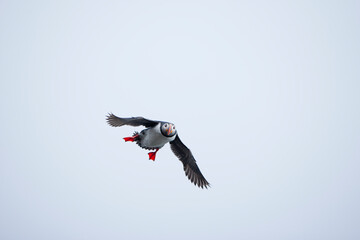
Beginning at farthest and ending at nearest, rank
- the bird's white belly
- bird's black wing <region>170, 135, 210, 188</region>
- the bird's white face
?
1. bird's black wing <region>170, 135, 210, 188</region>
2. the bird's white belly
3. the bird's white face

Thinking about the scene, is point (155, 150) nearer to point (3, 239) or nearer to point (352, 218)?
point (3, 239)

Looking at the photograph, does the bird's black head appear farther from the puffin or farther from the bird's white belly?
the bird's white belly

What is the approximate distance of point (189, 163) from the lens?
56.1 ft

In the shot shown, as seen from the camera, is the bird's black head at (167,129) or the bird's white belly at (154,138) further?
the bird's white belly at (154,138)

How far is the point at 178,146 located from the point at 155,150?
3.60 feet

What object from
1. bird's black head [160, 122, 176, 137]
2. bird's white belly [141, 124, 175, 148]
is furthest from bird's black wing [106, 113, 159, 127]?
bird's black head [160, 122, 176, 137]

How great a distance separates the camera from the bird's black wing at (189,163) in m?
16.7

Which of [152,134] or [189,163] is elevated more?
[189,163]

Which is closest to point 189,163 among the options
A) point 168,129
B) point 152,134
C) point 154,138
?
point 154,138

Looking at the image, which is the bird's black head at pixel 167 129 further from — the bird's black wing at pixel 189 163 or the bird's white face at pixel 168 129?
the bird's black wing at pixel 189 163

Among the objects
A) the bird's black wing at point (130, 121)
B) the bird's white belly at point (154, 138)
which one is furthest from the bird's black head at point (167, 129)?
the bird's black wing at point (130, 121)

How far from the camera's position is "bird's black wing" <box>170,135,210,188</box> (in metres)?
16.7

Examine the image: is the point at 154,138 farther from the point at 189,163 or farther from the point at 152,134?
the point at 189,163

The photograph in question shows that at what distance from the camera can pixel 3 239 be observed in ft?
201
